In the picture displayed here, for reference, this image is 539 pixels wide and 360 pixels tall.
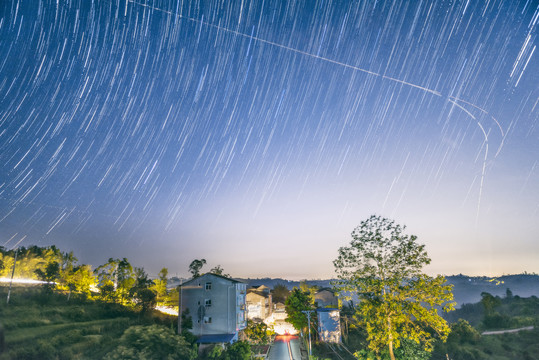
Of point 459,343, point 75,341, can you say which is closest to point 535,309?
point 459,343

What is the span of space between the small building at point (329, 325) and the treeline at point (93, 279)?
2655 centimetres

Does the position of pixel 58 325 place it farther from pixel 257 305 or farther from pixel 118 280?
pixel 257 305

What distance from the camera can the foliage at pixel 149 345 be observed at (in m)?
21.3

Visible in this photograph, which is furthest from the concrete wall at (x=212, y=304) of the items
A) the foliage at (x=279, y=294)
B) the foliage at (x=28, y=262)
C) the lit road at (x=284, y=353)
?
the foliage at (x=279, y=294)

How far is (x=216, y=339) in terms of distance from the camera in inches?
1563

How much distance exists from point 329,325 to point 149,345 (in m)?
31.8

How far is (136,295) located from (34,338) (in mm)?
21270

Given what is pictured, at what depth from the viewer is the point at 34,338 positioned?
25453 millimetres

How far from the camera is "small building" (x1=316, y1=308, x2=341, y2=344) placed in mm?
45188

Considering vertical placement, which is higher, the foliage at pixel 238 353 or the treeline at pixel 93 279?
the treeline at pixel 93 279

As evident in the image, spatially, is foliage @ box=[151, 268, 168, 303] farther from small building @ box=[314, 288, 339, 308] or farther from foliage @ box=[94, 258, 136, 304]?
small building @ box=[314, 288, 339, 308]

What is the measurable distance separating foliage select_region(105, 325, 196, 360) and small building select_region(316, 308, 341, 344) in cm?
2766

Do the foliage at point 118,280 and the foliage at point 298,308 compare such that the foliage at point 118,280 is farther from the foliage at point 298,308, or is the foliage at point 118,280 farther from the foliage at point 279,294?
the foliage at point 279,294

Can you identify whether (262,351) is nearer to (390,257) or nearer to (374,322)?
(374,322)
